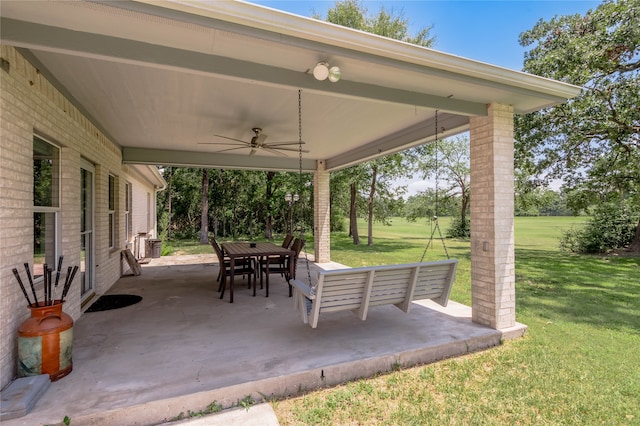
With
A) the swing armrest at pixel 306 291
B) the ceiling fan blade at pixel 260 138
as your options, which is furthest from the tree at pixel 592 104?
the swing armrest at pixel 306 291

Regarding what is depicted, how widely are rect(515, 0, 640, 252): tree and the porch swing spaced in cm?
796

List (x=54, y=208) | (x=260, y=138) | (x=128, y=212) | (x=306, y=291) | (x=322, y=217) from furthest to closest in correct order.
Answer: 1. (x=322, y=217)
2. (x=128, y=212)
3. (x=260, y=138)
4. (x=54, y=208)
5. (x=306, y=291)

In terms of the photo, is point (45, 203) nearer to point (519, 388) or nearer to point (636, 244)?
point (519, 388)

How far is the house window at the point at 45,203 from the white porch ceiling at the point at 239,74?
0.80m

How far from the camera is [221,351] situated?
3.27m

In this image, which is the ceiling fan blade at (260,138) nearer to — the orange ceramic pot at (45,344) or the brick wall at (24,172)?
the brick wall at (24,172)

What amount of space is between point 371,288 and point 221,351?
5.50 ft

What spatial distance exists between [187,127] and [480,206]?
4.88 metres

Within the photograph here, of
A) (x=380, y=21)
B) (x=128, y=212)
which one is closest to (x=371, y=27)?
(x=380, y=21)

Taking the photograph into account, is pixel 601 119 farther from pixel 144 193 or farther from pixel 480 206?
pixel 144 193

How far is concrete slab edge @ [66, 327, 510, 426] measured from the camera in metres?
2.28

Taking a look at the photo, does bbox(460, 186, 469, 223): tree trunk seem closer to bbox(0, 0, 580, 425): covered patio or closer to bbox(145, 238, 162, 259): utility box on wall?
bbox(0, 0, 580, 425): covered patio

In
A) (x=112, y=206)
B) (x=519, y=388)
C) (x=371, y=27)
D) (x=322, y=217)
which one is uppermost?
(x=371, y=27)

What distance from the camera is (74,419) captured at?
7.13ft
